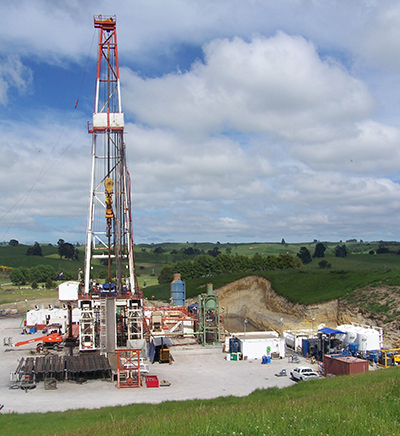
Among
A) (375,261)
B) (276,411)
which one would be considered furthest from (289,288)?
(375,261)

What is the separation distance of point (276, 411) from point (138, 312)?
35205 mm

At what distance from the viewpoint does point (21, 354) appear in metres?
45.8

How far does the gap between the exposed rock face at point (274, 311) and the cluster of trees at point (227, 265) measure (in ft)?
95.0

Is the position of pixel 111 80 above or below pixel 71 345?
above

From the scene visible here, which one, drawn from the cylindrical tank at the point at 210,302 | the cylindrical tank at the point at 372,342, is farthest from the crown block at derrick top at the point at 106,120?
the cylindrical tank at the point at 372,342

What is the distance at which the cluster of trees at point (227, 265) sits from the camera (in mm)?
124500

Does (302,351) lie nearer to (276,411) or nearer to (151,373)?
(151,373)

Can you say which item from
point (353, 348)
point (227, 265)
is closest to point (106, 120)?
point (353, 348)

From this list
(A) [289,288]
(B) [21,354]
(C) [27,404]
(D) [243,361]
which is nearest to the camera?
(C) [27,404]

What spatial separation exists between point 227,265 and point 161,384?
4023 inches

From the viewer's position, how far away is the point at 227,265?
133625 millimetres

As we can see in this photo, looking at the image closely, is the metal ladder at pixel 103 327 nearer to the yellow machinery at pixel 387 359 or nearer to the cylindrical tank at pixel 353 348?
the cylindrical tank at pixel 353 348

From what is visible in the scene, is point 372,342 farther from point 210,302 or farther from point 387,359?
point 210,302

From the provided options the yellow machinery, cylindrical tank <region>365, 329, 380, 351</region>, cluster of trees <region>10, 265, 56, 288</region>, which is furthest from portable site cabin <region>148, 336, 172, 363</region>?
cluster of trees <region>10, 265, 56, 288</region>
